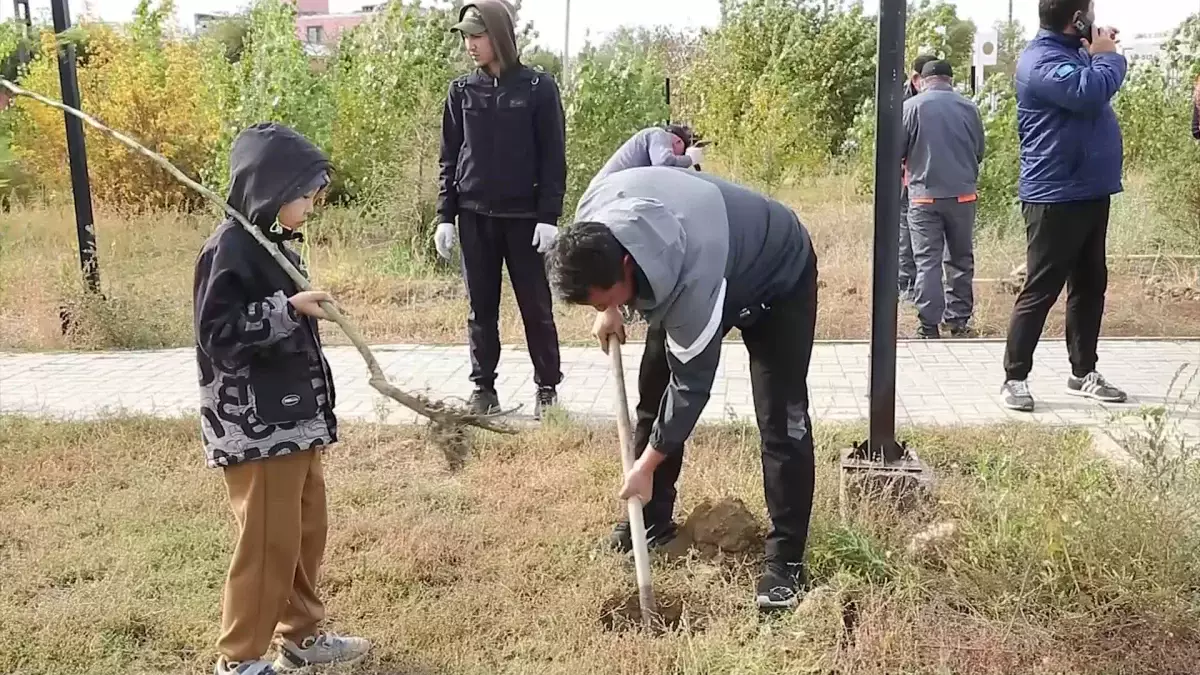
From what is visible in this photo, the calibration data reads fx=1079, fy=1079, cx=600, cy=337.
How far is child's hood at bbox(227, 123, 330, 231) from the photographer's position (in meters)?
2.80

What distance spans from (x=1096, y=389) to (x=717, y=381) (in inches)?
79.6

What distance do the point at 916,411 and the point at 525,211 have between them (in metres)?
2.23

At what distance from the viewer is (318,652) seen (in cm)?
318

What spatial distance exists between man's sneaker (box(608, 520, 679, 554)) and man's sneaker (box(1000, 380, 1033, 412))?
7.74 ft

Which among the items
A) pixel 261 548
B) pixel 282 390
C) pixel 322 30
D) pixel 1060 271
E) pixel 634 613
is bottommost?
pixel 634 613

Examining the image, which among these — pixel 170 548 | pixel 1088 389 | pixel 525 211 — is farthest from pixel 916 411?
pixel 170 548

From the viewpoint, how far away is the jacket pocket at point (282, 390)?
9.18ft

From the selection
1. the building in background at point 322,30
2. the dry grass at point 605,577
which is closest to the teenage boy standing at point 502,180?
the dry grass at point 605,577

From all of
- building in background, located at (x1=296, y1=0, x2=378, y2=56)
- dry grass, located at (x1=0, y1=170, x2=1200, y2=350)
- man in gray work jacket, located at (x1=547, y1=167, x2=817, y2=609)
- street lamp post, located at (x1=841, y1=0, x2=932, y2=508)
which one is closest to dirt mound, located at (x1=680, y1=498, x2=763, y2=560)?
man in gray work jacket, located at (x1=547, y1=167, x2=817, y2=609)

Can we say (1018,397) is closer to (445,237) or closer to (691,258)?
(445,237)

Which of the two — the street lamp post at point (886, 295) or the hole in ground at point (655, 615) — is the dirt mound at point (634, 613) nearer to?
the hole in ground at point (655, 615)

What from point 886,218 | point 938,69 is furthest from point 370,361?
point 938,69

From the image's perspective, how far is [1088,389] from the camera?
5.58 metres

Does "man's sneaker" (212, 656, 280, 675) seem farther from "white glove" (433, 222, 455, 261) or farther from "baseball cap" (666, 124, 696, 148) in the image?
"baseball cap" (666, 124, 696, 148)
